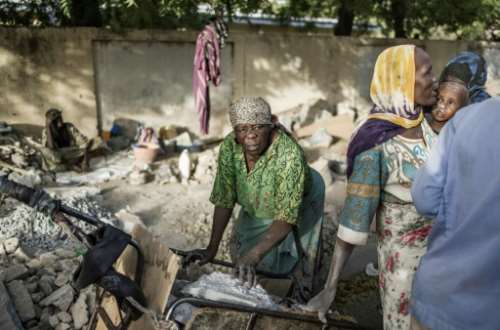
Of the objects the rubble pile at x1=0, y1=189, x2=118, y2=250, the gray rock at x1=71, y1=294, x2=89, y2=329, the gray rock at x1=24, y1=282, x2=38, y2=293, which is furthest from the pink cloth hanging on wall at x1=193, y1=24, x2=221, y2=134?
the gray rock at x1=71, y1=294, x2=89, y2=329

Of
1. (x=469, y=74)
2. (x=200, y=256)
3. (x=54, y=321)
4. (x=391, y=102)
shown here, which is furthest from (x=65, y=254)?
(x=469, y=74)

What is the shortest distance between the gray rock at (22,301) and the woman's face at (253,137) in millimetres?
1765

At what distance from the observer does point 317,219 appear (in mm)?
3412

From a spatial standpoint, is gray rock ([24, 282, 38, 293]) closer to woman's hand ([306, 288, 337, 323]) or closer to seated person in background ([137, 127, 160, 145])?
woman's hand ([306, 288, 337, 323])

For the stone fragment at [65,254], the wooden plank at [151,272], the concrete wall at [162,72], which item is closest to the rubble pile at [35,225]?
the stone fragment at [65,254]

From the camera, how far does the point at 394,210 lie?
217 cm

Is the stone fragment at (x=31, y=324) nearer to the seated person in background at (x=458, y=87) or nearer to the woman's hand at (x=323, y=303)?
the woman's hand at (x=323, y=303)

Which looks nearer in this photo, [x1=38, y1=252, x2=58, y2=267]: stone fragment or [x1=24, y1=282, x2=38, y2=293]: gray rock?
[x1=24, y1=282, x2=38, y2=293]: gray rock

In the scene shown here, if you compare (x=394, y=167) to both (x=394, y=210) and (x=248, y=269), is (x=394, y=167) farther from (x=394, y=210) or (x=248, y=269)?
(x=248, y=269)

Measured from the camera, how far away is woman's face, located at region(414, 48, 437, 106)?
2070 millimetres

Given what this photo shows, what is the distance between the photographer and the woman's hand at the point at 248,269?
243 cm

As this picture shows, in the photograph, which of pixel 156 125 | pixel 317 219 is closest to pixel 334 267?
pixel 317 219

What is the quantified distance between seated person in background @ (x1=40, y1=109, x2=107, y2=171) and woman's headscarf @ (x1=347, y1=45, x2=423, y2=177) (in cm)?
659

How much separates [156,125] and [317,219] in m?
6.55
